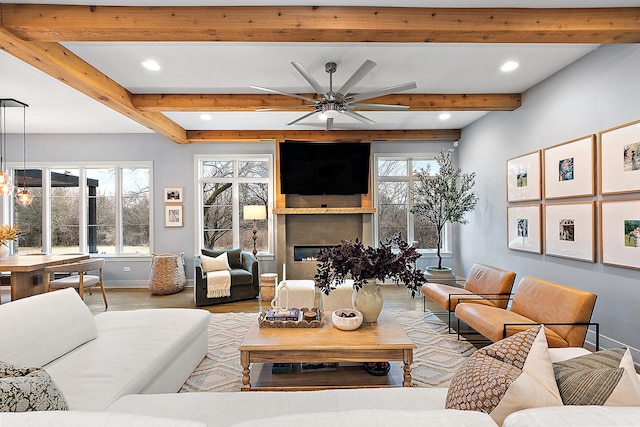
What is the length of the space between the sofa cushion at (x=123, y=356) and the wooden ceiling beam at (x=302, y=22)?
2178 mm

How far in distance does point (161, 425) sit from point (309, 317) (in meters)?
1.98

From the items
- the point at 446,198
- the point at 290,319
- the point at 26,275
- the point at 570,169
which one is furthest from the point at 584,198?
the point at 26,275

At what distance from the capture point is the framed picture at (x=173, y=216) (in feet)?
21.2

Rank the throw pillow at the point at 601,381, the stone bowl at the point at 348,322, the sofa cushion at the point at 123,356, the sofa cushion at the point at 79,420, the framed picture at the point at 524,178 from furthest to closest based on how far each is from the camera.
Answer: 1. the framed picture at the point at 524,178
2. the stone bowl at the point at 348,322
3. the sofa cushion at the point at 123,356
4. the throw pillow at the point at 601,381
5. the sofa cushion at the point at 79,420

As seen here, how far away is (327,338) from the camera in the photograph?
8.12ft

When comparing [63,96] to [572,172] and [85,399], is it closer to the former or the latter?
[85,399]

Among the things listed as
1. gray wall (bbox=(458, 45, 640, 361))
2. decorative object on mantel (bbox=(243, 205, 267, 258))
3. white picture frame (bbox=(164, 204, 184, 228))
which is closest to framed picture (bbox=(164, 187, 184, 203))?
white picture frame (bbox=(164, 204, 184, 228))

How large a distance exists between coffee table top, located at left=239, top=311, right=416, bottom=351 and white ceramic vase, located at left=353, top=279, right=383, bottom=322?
89 millimetres

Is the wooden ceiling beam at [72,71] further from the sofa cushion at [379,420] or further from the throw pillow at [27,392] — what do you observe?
the sofa cushion at [379,420]

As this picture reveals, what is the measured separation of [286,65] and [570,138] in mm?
3047

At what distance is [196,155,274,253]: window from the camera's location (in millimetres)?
6641

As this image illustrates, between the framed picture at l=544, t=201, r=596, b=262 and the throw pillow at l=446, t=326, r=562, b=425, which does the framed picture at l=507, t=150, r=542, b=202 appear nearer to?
the framed picture at l=544, t=201, r=596, b=262

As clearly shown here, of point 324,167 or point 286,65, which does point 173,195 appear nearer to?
point 324,167

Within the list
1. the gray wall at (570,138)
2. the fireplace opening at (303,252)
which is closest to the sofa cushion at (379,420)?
the gray wall at (570,138)
